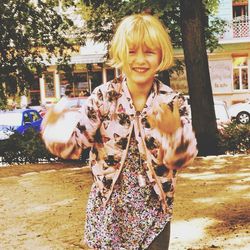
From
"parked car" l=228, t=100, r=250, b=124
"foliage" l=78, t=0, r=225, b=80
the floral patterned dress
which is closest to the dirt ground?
the floral patterned dress

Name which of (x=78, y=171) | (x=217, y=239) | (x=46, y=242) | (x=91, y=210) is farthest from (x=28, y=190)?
(x=91, y=210)

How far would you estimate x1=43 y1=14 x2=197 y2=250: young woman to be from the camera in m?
2.49

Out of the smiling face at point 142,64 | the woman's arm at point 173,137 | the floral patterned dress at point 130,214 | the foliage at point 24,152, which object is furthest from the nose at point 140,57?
the foliage at point 24,152

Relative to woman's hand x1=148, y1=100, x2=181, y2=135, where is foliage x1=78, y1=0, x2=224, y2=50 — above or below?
above

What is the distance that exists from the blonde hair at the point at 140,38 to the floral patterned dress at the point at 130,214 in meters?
0.38

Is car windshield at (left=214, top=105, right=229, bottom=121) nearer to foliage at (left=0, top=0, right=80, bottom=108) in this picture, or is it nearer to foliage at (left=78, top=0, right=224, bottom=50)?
foliage at (left=78, top=0, right=224, bottom=50)

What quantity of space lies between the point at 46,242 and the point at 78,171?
554 centimetres

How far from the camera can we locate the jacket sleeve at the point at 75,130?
2484mm

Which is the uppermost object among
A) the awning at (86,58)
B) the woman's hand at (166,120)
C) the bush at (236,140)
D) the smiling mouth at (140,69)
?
the awning at (86,58)

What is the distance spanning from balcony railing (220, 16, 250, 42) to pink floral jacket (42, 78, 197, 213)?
3120cm

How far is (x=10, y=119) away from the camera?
19.8 metres

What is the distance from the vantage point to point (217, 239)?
5395 millimetres

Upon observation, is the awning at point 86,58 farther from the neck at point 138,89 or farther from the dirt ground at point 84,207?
the neck at point 138,89

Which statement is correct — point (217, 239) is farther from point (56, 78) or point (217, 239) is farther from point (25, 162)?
point (56, 78)
